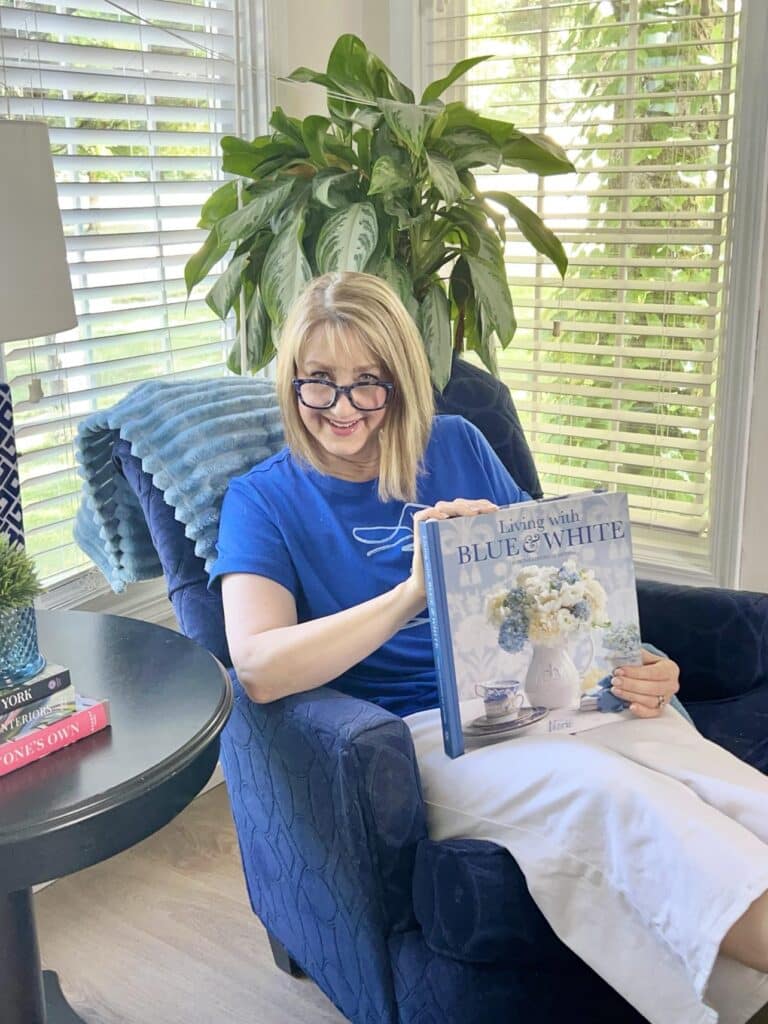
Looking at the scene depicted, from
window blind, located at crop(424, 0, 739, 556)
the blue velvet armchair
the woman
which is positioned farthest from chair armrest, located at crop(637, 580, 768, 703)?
window blind, located at crop(424, 0, 739, 556)

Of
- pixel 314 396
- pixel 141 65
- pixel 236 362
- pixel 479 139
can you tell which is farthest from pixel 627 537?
pixel 141 65

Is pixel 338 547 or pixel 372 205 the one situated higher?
pixel 372 205

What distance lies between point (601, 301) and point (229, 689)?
151cm

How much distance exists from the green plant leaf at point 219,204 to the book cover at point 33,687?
1.15 m

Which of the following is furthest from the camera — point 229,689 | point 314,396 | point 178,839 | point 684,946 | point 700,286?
point 700,286

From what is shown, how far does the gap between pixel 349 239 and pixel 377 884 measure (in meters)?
1.11

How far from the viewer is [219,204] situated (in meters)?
2.14

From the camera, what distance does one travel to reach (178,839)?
85.8 inches

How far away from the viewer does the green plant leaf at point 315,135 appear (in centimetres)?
195

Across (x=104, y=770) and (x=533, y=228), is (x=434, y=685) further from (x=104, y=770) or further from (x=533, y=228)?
(x=533, y=228)

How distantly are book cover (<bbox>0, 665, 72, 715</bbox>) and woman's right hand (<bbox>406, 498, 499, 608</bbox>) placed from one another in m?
0.44

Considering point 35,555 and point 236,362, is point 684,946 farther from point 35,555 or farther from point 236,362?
point 236,362

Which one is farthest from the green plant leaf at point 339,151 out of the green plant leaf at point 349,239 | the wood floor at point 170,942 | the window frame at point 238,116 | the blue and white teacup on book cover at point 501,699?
the wood floor at point 170,942

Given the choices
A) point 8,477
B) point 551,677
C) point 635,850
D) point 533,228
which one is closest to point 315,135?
point 533,228
